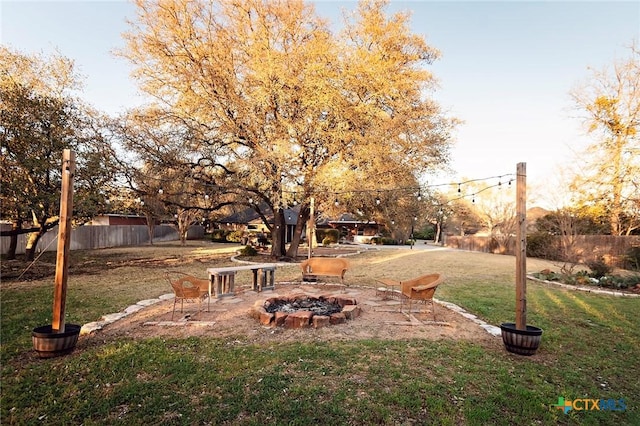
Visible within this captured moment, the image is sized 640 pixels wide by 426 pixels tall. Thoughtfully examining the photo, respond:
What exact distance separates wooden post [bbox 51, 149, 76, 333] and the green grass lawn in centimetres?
51

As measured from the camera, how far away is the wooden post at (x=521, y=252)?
14.8 feet

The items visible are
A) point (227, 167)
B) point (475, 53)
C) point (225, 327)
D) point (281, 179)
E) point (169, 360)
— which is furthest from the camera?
point (227, 167)

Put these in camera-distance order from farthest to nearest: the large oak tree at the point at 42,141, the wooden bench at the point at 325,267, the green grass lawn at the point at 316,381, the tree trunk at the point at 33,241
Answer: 1. the tree trunk at the point at 33,241
2. the large oak tree at the point at 42,141
3. the wooden bench at the point at 325,267
4. the green grass lawn at the point at 316,381

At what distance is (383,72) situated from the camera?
12102mm

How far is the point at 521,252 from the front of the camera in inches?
182

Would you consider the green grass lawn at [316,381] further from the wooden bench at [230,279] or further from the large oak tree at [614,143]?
the large oak tree at [614,143]

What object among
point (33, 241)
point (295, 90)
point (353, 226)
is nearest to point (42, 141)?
point (33, 241)

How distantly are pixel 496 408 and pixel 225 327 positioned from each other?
382cm

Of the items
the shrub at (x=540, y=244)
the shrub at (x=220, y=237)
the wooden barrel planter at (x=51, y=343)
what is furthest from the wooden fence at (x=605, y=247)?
the shrub at (x=220, y=237)

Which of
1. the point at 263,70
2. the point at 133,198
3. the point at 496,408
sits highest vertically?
the point at 263,70

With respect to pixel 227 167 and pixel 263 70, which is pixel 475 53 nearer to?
pixel 263 70

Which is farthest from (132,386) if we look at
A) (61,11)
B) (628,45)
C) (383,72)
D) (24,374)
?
(628,45)

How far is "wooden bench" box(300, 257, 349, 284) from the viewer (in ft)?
28.5

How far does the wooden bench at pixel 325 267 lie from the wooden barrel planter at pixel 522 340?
440 centimetres
